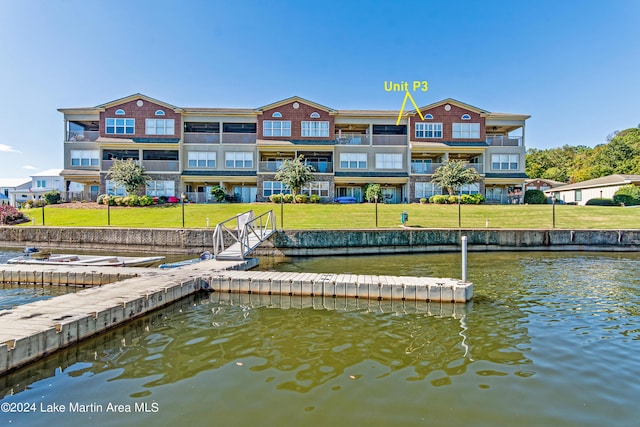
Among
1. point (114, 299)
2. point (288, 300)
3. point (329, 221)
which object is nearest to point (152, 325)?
point (114, 299)

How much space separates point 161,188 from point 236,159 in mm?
7695

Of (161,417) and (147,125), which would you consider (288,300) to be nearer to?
(161,417)

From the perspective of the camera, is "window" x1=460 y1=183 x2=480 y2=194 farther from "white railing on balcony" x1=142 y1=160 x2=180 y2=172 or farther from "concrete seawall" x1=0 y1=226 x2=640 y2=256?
"white railing on balcony" x1=142 y1=160 x2=180 y2=172

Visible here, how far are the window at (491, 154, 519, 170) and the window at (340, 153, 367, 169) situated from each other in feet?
43.4

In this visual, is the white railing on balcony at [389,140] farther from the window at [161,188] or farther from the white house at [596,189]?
the window at [161,188]

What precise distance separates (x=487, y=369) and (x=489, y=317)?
292 centimetres

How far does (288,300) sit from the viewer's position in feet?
33.1

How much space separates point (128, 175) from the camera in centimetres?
3256

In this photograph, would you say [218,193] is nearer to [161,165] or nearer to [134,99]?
[161,165]

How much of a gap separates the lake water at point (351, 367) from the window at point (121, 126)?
32.4 m

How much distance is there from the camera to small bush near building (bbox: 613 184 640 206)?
1433 inches

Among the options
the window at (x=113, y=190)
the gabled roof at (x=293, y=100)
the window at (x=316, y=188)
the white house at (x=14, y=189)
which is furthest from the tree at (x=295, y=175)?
the white house at (x=14, y=189)

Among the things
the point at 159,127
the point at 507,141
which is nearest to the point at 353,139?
the point at 507,141

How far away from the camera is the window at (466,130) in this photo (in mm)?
38125
